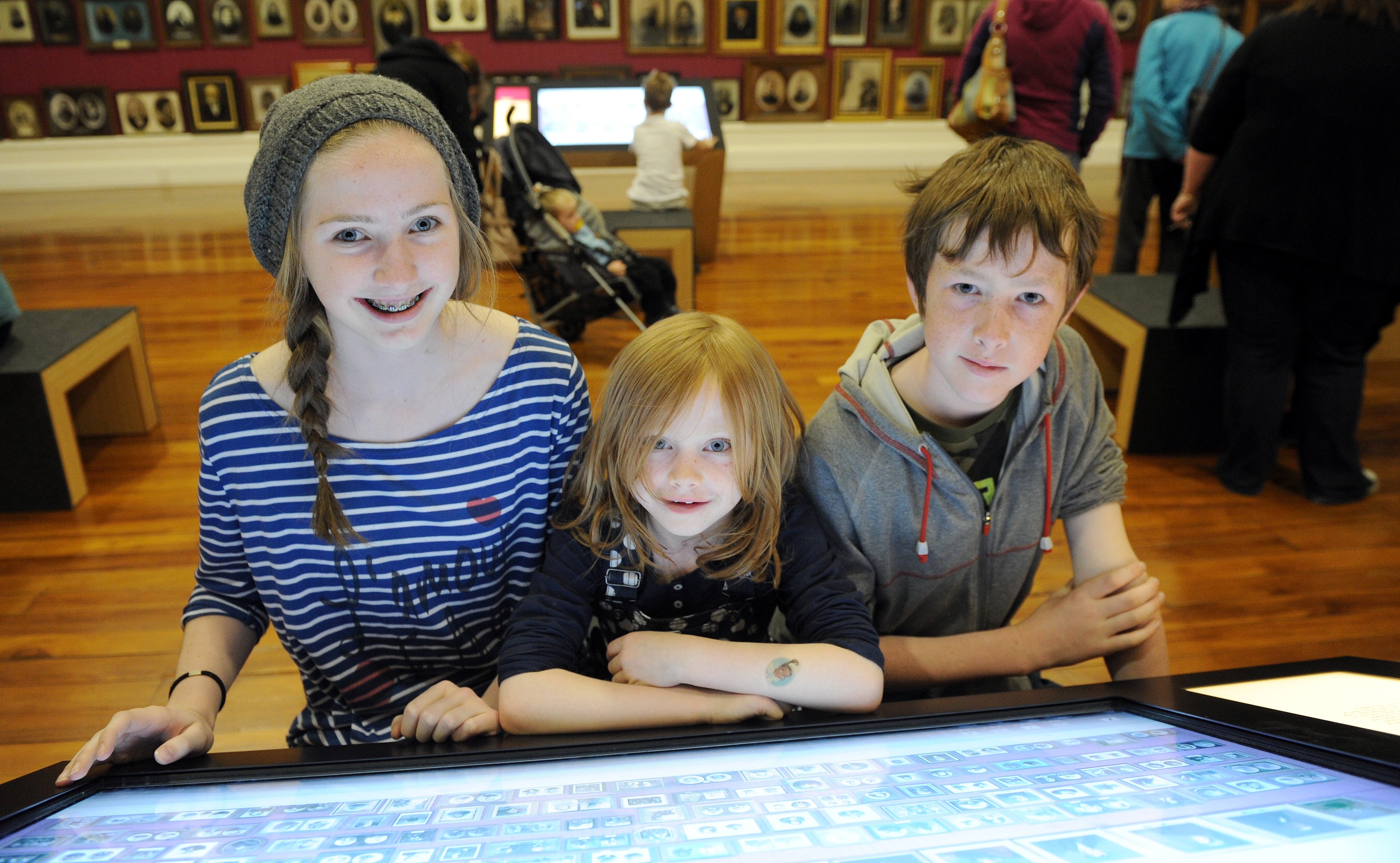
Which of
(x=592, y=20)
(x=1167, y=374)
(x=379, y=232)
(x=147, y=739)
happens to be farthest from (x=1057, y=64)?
(x=592, y=20)

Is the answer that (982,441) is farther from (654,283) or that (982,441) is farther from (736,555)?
(654,283)

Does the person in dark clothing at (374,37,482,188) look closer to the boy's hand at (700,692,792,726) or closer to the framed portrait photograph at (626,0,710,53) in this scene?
the boy's hand at (700,692,792,726)

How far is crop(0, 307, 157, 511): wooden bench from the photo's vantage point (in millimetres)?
3057

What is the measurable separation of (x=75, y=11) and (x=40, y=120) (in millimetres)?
971

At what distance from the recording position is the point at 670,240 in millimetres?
5133

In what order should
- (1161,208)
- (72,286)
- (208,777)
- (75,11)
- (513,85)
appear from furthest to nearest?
1. (75,11)
2. (513,85)
3. (72,286)
4. (1161,208)
5. (208,777)

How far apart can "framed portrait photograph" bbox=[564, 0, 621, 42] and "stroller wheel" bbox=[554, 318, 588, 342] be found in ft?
13.6

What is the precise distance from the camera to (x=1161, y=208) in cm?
518

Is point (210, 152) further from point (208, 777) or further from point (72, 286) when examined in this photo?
point (208, 777)

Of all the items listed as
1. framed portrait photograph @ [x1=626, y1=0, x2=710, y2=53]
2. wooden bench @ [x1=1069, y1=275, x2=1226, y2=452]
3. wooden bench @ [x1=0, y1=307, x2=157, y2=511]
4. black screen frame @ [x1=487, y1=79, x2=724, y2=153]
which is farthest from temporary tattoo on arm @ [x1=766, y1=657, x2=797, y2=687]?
framed portrait photograph @ [x1=626, y1=0, x2=710, y2=53]

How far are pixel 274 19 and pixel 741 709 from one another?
341 inches

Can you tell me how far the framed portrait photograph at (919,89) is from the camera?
8.45 m

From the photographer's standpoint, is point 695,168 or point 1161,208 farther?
point 695,168

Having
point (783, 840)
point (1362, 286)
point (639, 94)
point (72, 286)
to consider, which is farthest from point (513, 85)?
point (783, 840)
